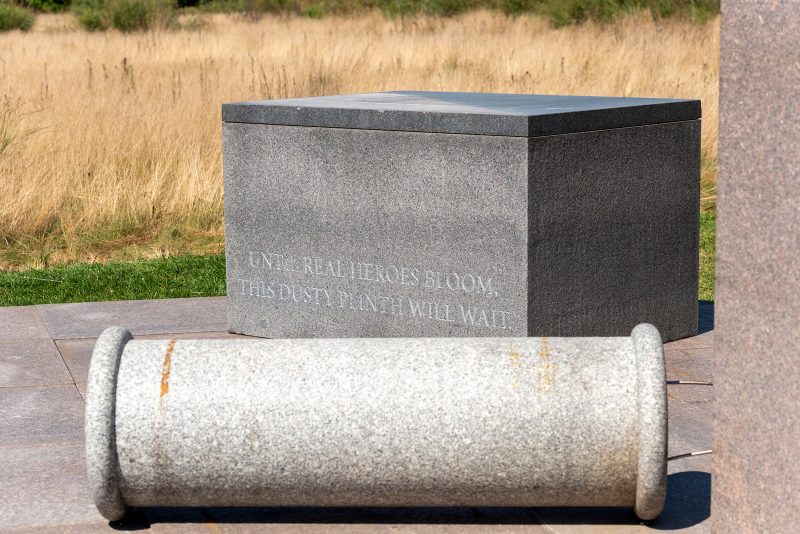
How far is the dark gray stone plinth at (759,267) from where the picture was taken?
3.35 meters

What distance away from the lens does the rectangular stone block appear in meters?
6.08

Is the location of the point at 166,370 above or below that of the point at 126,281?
above

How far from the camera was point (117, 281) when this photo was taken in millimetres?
9039

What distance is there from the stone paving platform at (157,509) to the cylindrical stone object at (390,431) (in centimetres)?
16

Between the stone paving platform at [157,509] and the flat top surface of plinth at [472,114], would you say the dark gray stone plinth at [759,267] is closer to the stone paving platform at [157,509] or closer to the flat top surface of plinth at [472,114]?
the stone paving platform at [157,509]

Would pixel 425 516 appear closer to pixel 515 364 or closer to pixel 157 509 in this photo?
pixel 515 364

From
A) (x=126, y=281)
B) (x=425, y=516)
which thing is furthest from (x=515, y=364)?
(x=126, y=281)

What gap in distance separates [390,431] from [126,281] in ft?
17.9

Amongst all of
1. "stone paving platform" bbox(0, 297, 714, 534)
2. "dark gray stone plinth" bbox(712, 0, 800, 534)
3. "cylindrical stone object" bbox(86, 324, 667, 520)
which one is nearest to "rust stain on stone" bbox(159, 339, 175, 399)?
"cylindrical stone object" bbox(86, 324, 667, 520)

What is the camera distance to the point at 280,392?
4008 mm

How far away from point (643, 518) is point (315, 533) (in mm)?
1102

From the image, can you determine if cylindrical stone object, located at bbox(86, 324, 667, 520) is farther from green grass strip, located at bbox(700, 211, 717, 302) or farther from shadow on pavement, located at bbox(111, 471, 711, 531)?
green grass strip, located at bbox(700, 211, 717, 302)

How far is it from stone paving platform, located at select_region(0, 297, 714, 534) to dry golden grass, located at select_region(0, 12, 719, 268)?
3.56 metres

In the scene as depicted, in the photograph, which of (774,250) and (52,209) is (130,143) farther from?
(774,250)
